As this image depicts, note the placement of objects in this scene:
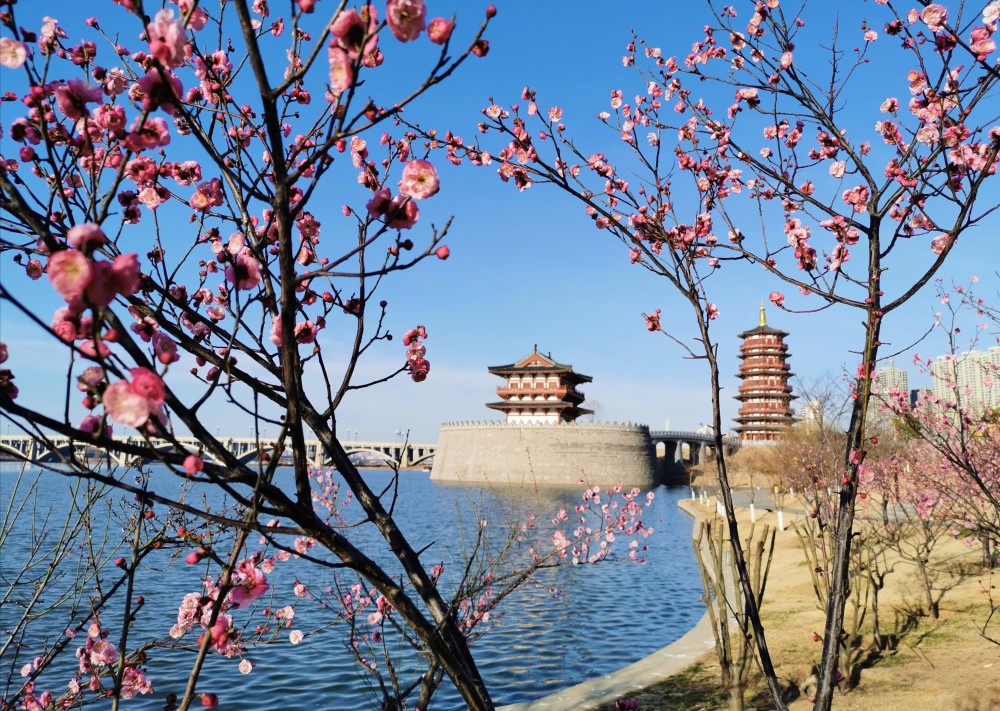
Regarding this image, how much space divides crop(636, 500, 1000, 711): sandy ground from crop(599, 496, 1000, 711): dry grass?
10mm

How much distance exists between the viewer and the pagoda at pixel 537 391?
203 feet

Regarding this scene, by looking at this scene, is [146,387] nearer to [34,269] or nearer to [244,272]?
[244,272]

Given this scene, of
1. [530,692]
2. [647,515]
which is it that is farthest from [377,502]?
[647,515]

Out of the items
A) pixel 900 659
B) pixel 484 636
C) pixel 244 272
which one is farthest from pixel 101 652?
pixel 900 659

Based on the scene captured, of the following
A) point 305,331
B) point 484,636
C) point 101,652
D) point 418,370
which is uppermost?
point 305,331

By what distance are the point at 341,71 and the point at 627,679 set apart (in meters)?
9.07

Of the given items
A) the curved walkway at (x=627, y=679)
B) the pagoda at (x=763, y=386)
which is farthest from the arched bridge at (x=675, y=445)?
the curved walkway at (x=627, y=679)

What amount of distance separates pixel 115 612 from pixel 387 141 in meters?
12.4

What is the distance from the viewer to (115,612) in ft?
40.7

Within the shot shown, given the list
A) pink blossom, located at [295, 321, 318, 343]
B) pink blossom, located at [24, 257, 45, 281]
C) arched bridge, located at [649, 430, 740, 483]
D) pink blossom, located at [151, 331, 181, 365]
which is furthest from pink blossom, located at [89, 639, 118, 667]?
arched bridge, located at [649, 430, 740, 483]

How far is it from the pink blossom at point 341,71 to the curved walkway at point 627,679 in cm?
769

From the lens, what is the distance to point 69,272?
135cm

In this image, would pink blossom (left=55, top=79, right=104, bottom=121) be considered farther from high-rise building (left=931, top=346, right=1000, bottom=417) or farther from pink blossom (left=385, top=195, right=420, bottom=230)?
high-rise building (left=931, top=346, right=1000, bottom=417)

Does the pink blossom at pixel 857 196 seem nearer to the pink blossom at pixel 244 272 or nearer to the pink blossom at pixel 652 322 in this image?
the pink blossom at pixel 652 322
